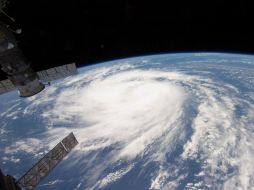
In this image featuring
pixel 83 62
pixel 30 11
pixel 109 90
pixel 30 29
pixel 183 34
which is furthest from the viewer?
pixel 109 90

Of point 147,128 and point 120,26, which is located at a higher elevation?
point 120,26

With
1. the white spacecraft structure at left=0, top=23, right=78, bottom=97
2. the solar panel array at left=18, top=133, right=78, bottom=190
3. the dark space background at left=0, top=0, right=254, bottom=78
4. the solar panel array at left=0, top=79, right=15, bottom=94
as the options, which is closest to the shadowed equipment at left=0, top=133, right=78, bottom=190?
the solar panel array at left=18, top=133, right=78, bottom=190

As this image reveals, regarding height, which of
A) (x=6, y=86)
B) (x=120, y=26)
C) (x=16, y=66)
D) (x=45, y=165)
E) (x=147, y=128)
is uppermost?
(x=120, y=26)

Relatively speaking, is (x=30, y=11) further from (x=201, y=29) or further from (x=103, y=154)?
(x=103, y=154)

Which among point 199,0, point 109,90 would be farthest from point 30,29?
point 109,90

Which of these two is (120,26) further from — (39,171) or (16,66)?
(39,171)

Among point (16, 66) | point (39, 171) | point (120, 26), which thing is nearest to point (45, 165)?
point (39, 171)
